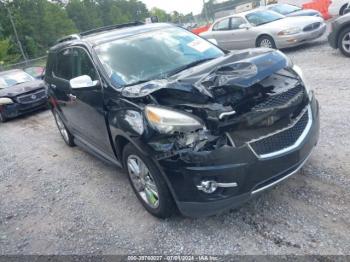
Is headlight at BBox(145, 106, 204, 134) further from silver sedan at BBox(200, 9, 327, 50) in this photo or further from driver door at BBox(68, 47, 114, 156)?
silver sedan at BBox(200, 9, 327, 50)

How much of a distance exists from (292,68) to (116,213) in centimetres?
241

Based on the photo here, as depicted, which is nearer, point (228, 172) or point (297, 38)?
point (228, 172)

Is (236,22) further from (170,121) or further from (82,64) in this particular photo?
(170,121)

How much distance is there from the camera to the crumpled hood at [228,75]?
310 cm

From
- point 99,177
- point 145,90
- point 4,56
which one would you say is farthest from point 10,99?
point 4,56

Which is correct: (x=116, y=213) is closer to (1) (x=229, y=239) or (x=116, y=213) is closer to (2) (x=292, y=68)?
(1) (x=229, y=239)

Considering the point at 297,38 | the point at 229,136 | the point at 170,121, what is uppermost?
the point at 170,121

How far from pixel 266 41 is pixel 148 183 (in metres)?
9.13

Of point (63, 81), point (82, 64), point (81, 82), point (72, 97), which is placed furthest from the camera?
point (63, 81)

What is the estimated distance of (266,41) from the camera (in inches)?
452

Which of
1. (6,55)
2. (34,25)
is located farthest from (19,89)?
(34,25)

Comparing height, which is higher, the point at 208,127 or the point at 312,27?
the point at 208,127

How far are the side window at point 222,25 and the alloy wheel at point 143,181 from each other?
33.8ft

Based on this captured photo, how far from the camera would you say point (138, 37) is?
4562 millimetres
